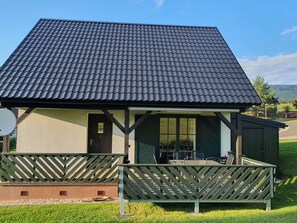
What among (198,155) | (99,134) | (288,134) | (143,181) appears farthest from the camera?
(288,134)

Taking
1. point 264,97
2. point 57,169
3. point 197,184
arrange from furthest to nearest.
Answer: point 264,97 < point 57,169 < point 197,184

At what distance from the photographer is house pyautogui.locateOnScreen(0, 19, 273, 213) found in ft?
27.5

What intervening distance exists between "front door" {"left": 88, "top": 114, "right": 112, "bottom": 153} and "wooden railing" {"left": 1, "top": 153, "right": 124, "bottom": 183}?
6.77 ft

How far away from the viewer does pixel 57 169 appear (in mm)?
8156

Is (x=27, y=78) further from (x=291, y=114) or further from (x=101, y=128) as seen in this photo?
(x=291, y=114)

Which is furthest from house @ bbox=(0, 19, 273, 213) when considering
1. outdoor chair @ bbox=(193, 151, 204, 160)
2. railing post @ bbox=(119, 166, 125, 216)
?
railing post @ bbox=(119, 166, 125, 216)

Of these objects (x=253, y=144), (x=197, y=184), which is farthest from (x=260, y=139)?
(x=197, y=184)

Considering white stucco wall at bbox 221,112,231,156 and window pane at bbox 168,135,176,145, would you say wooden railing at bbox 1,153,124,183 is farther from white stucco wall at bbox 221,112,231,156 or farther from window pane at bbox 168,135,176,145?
→ white stucco wall at bbox 221,112,231,156

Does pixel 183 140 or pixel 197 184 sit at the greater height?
pixel 183 140

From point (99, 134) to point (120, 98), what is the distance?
2483mm

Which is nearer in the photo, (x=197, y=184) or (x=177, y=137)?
(x=197, y=184)

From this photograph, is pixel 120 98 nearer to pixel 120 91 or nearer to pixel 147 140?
pixel 120 91

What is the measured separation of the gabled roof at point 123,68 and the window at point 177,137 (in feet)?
5.59

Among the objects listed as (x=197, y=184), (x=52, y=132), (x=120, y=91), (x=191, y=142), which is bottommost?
(x=197, y=184)
